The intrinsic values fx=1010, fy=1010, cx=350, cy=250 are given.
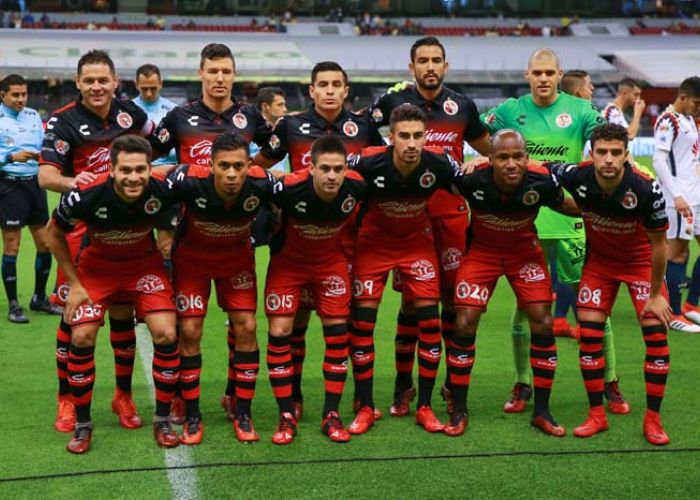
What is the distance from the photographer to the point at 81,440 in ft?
19.2

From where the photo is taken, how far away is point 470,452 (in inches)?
228

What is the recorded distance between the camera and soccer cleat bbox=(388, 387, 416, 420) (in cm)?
657

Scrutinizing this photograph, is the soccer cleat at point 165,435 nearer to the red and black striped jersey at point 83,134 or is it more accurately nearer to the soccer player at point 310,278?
the soccer player at point 310,278

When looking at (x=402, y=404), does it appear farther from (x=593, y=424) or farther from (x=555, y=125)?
(x=555, y=125)

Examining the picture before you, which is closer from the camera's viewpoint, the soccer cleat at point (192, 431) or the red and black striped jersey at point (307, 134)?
the soccer cleat at point (192, 431)

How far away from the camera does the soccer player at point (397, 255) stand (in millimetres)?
6203

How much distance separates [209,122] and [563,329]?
3917mm

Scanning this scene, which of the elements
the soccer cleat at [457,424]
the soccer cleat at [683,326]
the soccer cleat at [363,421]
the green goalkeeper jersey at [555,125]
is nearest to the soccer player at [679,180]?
the soccer cleat at [683,326]

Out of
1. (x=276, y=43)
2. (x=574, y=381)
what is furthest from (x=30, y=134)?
(x=276, y=43)

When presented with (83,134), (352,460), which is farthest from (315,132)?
(352,460)

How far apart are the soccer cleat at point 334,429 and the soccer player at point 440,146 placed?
570 mm

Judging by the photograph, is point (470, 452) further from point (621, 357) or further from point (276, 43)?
point (276, 43)

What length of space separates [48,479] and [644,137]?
2702cm

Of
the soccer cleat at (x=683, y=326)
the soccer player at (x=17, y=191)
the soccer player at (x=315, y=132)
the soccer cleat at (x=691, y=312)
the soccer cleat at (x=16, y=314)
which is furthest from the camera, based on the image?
the soccer player at (x=17, y=191)
